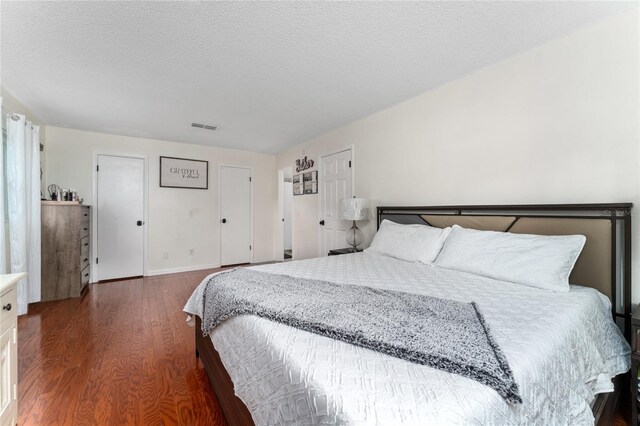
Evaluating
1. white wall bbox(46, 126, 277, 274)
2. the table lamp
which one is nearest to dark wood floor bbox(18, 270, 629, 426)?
white wall bbox(46, 126, 277, 274)

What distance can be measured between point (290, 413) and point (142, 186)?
4847 millimetres

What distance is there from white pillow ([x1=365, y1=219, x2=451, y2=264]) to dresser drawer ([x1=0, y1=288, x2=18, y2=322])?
252 cm

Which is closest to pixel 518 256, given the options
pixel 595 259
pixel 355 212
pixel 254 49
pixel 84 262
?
pixel 595 259

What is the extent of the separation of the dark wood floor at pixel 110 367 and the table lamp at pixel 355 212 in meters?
2.03

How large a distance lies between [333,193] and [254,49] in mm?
2398

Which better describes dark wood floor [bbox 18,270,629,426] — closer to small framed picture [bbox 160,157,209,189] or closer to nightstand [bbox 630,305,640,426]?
nightstand [bbox 630,305,640,426]

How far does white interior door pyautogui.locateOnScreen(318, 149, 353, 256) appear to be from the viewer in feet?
12.6

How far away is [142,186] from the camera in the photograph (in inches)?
178

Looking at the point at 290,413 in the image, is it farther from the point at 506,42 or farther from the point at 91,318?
the point at 91,318

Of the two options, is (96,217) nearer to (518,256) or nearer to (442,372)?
(442,372)

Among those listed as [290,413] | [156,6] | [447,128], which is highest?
[156,6]

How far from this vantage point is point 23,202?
283cm

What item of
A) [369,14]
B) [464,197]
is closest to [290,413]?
[369,14]

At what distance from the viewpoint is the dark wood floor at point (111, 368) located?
4.91ft
